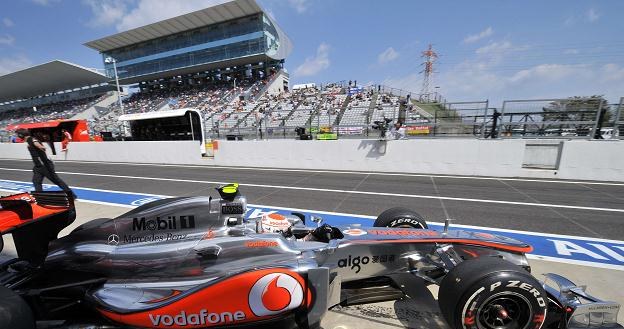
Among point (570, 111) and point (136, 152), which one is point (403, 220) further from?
point (136, 152)

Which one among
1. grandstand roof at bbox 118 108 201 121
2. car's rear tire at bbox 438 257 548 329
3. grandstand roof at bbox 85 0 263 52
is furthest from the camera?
grandstand roof at bbox 85 0 263 52

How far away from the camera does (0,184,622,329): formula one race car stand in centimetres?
196

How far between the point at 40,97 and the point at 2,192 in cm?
7260

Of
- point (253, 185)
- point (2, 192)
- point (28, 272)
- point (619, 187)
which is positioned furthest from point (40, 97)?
point (619, 187)

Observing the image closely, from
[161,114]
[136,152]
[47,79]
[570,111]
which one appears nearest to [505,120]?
[570,111]

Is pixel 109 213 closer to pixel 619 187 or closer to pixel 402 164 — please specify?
pixel 402 164

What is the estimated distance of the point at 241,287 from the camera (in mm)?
1973

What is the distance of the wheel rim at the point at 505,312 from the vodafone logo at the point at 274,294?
125 cm

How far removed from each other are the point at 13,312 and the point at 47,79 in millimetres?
69417

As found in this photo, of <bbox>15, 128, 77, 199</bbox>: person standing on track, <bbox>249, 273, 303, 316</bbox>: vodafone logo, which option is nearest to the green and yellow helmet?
<bbox>249, 273, 303, 316</bbox>: vodafone logo

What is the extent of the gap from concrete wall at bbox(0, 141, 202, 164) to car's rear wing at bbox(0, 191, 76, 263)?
36.8 ft

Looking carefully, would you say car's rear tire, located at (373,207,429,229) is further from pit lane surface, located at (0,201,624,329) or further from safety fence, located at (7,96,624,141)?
safety fence, located at (7,96,624,141)

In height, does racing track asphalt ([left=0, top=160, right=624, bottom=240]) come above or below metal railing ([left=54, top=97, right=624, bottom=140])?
below

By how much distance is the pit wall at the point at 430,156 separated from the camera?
8.04 metres
